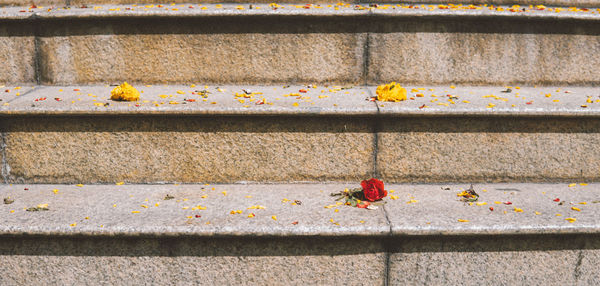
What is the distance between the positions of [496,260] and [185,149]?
1.64m

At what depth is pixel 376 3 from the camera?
334 centimetres

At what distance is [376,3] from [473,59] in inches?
32.4

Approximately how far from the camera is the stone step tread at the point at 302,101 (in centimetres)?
238

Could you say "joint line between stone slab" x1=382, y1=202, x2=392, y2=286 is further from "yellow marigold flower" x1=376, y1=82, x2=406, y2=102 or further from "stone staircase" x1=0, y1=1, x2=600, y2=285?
"yellow marigold flower" x1=376, y1=82, x2=406, y2=102

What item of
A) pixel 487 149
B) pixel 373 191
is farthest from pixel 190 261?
pixel 487 149

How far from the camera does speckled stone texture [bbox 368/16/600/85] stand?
2.99m

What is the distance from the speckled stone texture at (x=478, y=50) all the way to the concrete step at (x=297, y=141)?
22.4 inches

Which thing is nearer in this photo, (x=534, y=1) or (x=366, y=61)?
(x=366, y=61)

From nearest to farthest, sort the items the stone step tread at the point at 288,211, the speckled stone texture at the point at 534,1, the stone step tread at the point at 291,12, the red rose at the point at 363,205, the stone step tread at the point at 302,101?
1. the stone step tread at the point at 288,211
2. the red rose at the point at 363,205
3. the stone step tread at the point at 302,101
4. the stone step tread at the point at 291,12
5. the speckled stone texture at the point at 534,1

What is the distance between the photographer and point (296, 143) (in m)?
2.46

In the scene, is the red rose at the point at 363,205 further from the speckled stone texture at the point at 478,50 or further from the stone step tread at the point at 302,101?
the speckled stone texture at the point at 478,50

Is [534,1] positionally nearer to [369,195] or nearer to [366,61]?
[366,61]

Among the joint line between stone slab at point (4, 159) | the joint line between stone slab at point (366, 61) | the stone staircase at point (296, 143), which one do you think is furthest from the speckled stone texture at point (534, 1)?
the joint line between stone slab at point (4, 159)

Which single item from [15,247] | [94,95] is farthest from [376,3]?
[15,247]
